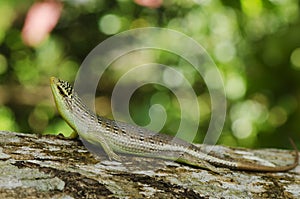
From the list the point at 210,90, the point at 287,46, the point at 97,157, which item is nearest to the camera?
the point at 97,157

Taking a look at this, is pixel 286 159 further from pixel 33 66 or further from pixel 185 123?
pixel 33 66

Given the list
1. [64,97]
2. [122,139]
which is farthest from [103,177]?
[64,97]

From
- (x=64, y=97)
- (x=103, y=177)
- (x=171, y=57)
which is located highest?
(x=171, y=57)

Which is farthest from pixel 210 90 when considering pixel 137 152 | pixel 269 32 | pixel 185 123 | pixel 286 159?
pixel 137 152

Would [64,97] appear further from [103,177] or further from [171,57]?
[171,57]

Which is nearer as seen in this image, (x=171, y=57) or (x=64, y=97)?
(x=64, y=97)

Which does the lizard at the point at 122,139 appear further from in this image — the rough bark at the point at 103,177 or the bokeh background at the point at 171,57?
the bokeh background at the point at 171,57

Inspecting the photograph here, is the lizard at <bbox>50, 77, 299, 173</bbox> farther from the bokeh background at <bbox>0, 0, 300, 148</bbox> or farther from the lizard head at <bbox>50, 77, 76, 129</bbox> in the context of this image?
the bokeh background at <bbox>0, 0, 300, 148</bbox>

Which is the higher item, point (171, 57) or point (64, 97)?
point (171, 57)
